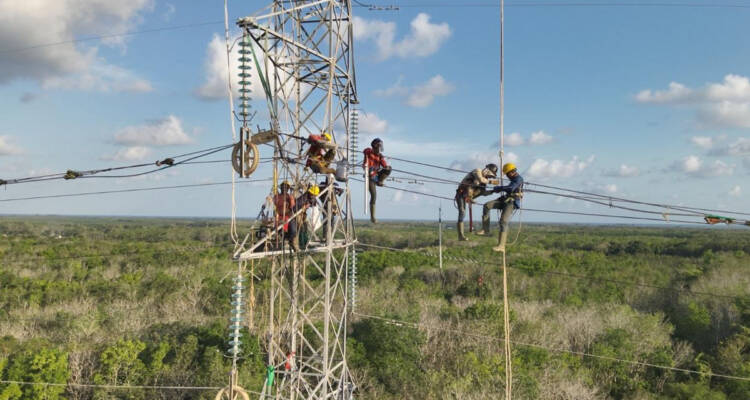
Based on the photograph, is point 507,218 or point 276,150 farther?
point 276,150

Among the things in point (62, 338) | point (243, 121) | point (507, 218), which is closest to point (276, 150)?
point (243, 121)

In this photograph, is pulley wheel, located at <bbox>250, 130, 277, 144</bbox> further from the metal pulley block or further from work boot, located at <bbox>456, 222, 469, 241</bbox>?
work boot, located at <bbox>456, 222, 469, 241</bbox>

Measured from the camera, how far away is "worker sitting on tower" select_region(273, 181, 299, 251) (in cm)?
993

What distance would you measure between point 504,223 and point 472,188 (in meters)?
1.00

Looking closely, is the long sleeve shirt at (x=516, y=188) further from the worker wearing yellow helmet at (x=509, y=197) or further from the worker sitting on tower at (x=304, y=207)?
the worker sitting on tower at (x=304, y=207)

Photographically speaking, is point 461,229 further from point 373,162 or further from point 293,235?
point 293,235

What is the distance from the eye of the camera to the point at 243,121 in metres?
8.25

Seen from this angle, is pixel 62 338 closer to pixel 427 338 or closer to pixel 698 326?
pixel 427 338

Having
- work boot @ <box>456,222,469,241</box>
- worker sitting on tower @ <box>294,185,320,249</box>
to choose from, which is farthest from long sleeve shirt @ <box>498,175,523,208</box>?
worker sitting on tower @ <box>294,185,320,249</box>

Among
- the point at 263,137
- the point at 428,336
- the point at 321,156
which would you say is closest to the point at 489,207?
the point at 321,156

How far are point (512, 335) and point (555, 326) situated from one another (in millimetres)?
2796

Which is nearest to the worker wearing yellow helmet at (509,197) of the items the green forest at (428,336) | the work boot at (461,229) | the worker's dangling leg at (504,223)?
→ the worker's dangling leg at (504,223)

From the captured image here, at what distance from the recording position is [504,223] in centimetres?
845

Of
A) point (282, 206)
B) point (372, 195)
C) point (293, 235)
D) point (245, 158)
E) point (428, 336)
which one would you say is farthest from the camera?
point (428, 336)
